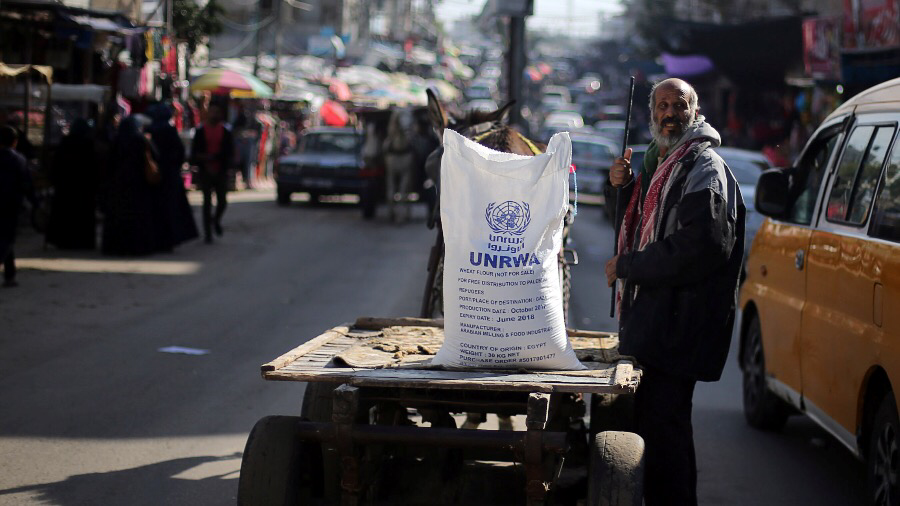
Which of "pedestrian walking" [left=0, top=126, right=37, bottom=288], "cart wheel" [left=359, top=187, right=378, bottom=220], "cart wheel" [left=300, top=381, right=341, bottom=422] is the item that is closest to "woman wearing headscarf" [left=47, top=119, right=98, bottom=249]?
"pedestrian walking" [left=0, top=126, right=37, bottom=288]

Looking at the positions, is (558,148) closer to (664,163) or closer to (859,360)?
(664,163)

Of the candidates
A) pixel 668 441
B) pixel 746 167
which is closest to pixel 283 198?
pixel 746 167

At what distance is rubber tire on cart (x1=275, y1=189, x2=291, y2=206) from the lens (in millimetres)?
26125

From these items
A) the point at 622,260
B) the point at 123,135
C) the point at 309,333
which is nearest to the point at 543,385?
the point at 622,260

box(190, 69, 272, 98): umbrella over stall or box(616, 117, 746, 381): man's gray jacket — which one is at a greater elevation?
box(190, 69, 272, 98): umbrella over stall

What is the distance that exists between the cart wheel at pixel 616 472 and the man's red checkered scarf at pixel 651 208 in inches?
35.5

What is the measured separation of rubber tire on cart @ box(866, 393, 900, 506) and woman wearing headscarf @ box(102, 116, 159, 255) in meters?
11.8

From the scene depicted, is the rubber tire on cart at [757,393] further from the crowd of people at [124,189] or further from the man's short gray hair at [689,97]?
the crowd of people at [124,189]

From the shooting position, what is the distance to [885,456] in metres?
5.29

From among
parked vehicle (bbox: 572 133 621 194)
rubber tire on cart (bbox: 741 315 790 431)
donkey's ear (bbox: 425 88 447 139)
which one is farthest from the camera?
parked vehicle (bbox: 572 133 621 194)

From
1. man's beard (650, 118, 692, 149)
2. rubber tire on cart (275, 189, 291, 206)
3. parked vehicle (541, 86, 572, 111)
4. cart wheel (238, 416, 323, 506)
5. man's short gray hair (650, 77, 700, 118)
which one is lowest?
rubber tire on cart (275, 189, 291, 206)

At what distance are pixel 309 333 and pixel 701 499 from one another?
16.6ft

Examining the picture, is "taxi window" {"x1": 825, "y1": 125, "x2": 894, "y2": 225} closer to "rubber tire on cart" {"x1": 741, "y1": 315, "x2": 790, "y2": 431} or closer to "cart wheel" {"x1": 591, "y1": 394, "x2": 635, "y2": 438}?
"rubber tire on cart" {"x1": 741, "y1": 315, "x2": 790, "y2": 431}

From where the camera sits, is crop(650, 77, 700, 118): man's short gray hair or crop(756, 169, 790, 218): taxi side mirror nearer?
crop(650, 77, 700, 118): man's short gray hair
